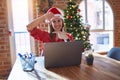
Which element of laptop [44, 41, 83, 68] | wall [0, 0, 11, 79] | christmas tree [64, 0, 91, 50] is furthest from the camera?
christmas tree [64, 0, 91, 50]

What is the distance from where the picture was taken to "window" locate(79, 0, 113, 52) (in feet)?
15.9

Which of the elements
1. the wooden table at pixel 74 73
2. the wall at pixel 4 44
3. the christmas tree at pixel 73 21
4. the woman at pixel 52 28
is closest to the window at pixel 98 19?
the christmas tree at pixel 73 21

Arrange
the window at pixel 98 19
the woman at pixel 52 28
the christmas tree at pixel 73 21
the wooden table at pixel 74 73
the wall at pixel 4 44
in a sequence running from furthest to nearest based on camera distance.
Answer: the window at pixel 98 19 < the christmas tree at pixel 73 21 < the wall at pixel 4 44 < the woman at pixel 52 28 < the wooden table at pixel 74 73

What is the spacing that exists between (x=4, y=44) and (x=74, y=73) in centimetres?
275

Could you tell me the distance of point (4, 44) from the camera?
3.95 m

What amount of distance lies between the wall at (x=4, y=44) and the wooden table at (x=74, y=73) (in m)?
2.25

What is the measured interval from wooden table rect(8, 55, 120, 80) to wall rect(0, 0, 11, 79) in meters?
2.25

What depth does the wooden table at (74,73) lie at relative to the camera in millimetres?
1445

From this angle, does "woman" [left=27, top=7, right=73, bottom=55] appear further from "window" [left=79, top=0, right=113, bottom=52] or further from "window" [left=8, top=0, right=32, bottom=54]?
"window" [left=79, top=0, right=113, bottom=52]

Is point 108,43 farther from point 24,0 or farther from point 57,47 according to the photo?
point 57,47

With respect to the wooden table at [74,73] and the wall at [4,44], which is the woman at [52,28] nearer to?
the wooden table at [74,73]

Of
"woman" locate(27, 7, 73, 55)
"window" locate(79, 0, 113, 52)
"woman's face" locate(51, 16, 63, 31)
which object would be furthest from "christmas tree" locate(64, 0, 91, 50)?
"woman's face" locate(51, 16, 63, 31)

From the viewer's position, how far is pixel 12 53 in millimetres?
4066

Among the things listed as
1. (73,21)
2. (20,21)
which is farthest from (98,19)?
(20,21)
